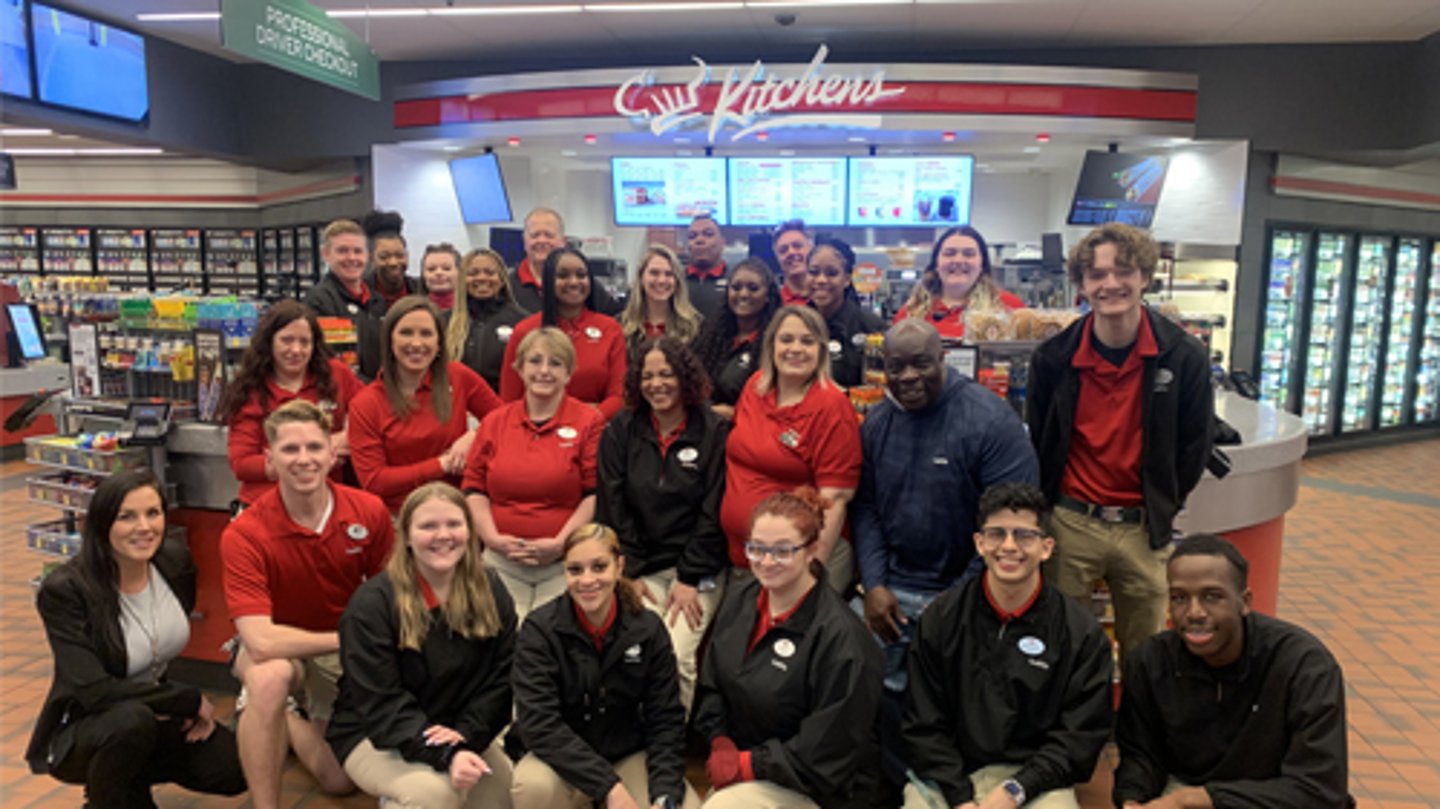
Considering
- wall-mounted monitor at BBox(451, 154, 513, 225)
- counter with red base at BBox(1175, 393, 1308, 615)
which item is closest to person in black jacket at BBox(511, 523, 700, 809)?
counter with red base at BBox(1175, 393, 1308, 615)

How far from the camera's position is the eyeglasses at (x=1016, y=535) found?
2.59 m

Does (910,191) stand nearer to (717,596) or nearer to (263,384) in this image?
(717,596)

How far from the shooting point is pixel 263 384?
3.56m

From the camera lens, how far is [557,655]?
2816 mm

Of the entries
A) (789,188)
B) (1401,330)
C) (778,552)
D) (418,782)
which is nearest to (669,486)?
(778,552)

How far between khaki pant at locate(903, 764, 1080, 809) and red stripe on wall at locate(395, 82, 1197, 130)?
19.5 feet

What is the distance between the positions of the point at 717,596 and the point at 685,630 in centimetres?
17

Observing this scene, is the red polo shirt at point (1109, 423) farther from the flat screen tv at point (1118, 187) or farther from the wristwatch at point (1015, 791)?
the flat screen tv at point (1118, 187)

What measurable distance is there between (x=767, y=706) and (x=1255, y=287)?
27.4 ft

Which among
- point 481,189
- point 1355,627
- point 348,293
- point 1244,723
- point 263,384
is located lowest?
point 1355,627

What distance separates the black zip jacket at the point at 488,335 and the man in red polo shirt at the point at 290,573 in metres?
1.32

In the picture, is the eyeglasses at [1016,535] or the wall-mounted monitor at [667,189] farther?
the wall-mounted monitor at [667,189]

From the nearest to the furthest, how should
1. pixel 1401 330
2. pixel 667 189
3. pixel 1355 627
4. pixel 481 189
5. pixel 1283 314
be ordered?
pixel 1355 627 < pixel 667 189 < pixel 481 189 < pixel 1283 314 < pixel 1401 330

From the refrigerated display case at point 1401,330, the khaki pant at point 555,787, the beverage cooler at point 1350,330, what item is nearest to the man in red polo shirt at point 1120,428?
the khaki pant at point 555,787
